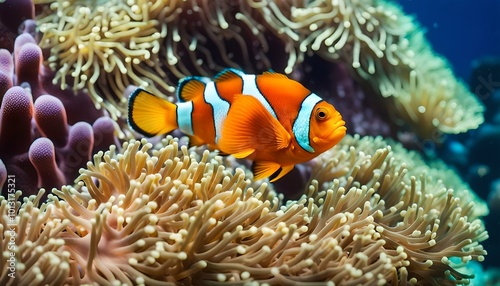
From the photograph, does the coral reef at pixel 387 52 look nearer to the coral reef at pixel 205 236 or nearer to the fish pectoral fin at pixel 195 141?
the fish pectoral fin at pixel 195 141

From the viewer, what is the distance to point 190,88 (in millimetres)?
1850

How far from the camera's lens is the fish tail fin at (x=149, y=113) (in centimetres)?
175

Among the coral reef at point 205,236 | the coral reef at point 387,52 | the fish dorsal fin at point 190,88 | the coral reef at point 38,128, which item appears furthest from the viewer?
the coral reef at point 387,52

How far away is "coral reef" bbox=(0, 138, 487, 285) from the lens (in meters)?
1.31

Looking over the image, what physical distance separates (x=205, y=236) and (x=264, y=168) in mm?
385

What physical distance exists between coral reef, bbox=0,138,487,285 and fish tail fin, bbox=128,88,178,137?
0.43 ft

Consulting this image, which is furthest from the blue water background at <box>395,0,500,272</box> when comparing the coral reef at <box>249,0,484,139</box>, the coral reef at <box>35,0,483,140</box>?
the coral reef at <box>35,0,483,140</box>

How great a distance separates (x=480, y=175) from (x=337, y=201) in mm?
3732

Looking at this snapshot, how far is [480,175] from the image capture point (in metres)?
4.79

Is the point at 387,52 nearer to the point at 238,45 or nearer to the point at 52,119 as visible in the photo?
the point at 238,45

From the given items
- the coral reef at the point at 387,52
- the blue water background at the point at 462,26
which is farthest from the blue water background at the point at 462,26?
the coral reef at the point at 387,52

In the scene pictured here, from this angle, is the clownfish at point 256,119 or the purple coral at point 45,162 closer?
the clownfish at point 256,119

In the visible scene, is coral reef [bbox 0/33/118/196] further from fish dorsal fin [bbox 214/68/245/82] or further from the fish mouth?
the fish mouth

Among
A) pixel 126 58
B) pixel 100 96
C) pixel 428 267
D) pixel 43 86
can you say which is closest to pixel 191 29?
pixel 126 58
